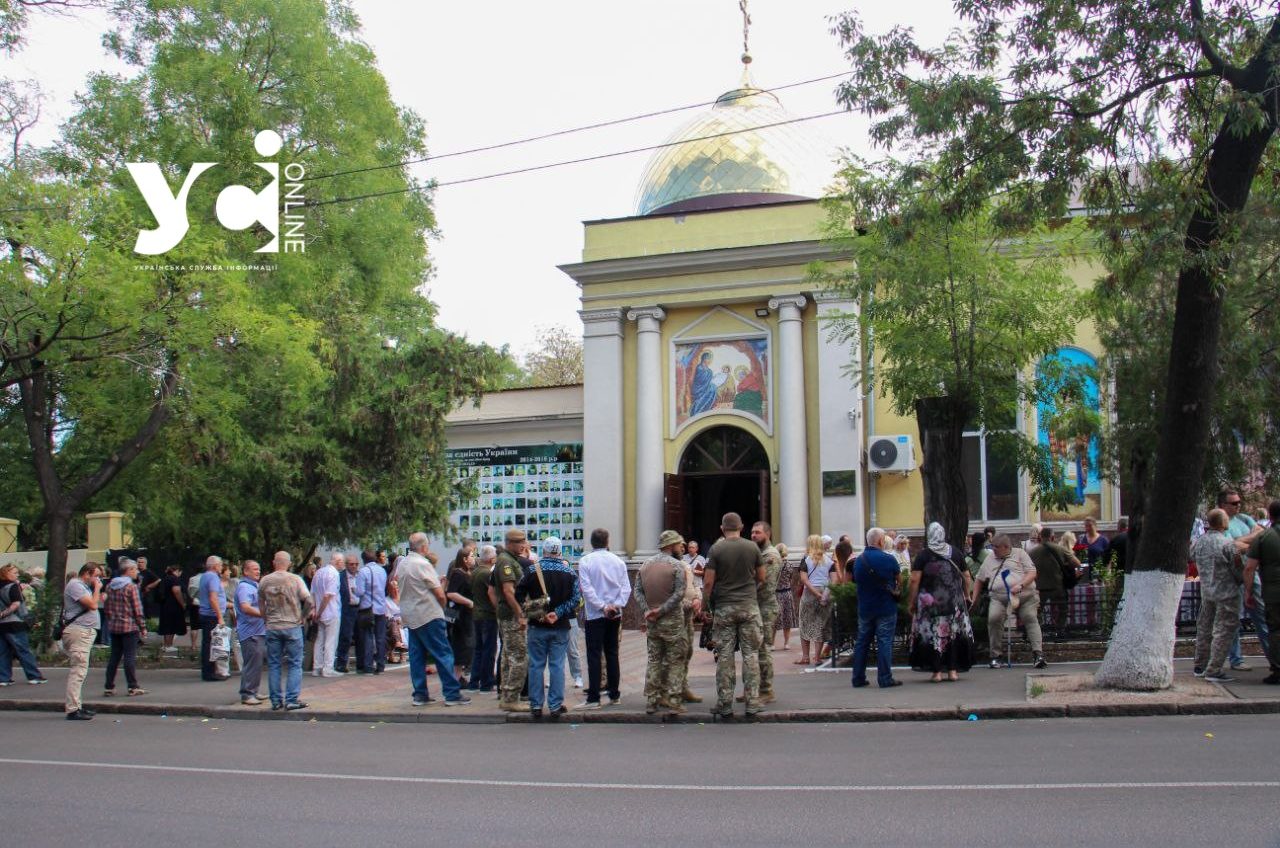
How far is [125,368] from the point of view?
789 inches

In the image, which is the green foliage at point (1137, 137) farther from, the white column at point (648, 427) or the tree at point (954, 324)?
the white column at point (648, 427)

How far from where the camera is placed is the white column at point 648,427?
89.5ft

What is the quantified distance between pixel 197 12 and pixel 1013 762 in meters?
24.6

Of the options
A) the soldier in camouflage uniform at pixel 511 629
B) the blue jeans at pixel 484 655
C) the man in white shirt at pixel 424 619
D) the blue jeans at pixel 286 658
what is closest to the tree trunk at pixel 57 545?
the blue jeans at pixel 286 658

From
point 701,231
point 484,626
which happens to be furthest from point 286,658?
point 701,231

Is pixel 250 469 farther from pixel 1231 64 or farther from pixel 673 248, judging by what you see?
pixel 1231 64

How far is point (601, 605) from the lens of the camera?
1329 cm

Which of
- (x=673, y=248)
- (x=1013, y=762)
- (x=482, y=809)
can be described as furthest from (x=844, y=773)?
(x=673, y=248)

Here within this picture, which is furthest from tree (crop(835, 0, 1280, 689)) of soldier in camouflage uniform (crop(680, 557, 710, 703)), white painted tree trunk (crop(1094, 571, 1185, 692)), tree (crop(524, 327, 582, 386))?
tree (crop(524, 327, 582, 386))

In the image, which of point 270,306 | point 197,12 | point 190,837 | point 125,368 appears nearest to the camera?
point 190,837

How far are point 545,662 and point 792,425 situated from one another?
47.2 ft

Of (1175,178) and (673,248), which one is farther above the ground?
(673,248)

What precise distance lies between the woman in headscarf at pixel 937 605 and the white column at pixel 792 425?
39.3 feet

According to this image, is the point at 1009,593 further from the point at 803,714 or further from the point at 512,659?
the point at 512,659
